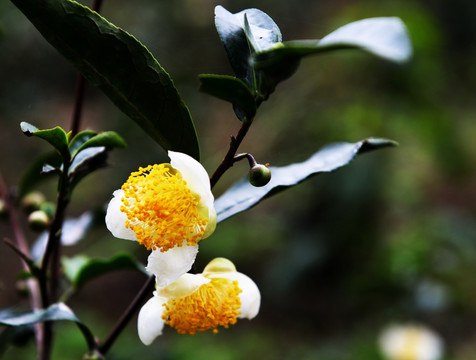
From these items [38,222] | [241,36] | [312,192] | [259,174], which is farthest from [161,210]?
[312,192]

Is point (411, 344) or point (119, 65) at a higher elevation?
point (119, 65)

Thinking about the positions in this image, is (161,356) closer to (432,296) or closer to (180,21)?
(432,296)

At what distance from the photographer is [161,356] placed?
2014 mm

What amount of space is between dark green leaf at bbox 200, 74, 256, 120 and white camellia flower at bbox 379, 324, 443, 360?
1.93 meters

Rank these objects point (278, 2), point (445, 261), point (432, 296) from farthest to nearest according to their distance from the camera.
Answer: point (278, 2) < point (445, 261) < point (432, 296)

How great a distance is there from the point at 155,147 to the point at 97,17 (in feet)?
7.56

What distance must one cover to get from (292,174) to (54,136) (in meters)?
0.28

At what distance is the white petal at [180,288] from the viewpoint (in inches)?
21.8

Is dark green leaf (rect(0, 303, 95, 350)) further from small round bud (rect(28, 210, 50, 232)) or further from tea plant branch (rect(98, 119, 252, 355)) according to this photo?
small round bud (rect(28, 210, 50, 232))

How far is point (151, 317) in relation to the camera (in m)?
0.57

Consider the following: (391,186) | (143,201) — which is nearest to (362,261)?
(391,186)

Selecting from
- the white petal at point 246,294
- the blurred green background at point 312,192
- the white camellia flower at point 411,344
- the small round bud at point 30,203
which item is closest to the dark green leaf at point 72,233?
the small round bud at point 30,203


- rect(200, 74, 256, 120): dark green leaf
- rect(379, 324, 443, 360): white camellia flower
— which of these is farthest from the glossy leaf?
rect(379, 324, 443, 360): white camellia flower

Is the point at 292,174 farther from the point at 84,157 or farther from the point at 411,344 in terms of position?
the point at 411,344
